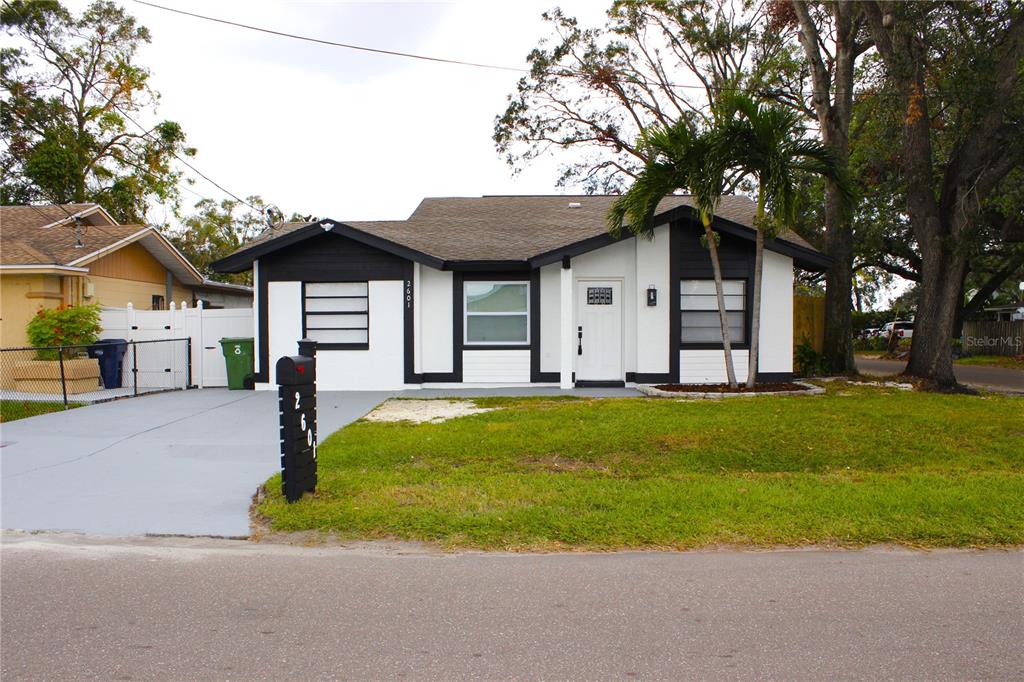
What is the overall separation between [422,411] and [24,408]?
704 cm

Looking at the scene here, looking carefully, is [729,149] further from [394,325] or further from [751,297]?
[394,325]

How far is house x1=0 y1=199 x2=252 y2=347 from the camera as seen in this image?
55.3 feet

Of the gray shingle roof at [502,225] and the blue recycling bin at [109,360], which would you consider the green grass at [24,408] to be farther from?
the gray shingle roof at [502,225]

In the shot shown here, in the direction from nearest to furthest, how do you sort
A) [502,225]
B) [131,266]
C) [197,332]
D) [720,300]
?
[720,300] < [197,332] < [502,225] < [131,266]

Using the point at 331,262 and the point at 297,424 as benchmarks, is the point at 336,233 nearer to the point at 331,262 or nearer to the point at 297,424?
the point at 331,262

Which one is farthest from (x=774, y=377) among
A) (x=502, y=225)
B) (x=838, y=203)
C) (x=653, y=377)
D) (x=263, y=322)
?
(x=263, y=322)

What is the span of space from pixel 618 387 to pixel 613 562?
1004 cm

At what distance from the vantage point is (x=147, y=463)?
27.9 feet

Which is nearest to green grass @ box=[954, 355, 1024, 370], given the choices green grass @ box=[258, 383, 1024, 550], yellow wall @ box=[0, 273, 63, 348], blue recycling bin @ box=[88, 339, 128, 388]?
green grass @ box=[258, 383, 1024, 550]

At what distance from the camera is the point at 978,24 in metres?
14.1

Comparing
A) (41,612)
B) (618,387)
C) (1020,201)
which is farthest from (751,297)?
(41,612)

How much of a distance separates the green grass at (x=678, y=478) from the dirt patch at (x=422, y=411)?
502 mm

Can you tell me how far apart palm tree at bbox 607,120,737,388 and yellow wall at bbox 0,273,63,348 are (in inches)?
532

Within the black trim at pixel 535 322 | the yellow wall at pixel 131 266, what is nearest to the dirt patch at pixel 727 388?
the black trim at pixel 535 322
